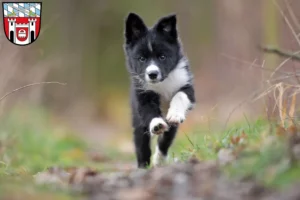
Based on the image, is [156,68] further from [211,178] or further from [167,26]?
[211,178]

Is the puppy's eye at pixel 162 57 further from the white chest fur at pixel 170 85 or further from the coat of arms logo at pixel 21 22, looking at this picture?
the coat of arms logo at pixel 21 22

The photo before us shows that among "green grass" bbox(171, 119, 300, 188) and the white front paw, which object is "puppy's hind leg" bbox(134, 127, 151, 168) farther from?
"green grass" bbox(171, 119, 300, 188)

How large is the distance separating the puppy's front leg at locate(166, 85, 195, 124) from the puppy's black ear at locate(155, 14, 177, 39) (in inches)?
25.4

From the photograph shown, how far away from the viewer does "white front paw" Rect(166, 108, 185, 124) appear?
24.2 ft

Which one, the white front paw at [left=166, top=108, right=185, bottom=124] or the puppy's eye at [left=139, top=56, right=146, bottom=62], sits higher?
the puppy's eye at [left=139, top=56, right=146, bottom=62]

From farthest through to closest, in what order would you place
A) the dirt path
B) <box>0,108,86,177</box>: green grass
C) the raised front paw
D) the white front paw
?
<box>0,108,86,177</box>: green grass < the white front paw < the raised front paw < the dirt path

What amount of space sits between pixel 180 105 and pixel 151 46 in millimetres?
815

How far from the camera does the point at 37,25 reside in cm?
965

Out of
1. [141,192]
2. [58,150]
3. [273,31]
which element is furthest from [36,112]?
[141,192]

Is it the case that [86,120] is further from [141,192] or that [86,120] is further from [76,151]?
[141,192]

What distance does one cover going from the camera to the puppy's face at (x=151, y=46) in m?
7.87

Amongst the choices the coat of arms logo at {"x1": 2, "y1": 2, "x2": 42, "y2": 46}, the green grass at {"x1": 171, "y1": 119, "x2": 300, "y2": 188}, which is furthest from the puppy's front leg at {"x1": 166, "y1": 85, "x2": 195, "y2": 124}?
the coat of arms logo at {"x1": 2, "y1": 2, "x2": 42, "y2": 46}

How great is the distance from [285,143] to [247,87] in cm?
877

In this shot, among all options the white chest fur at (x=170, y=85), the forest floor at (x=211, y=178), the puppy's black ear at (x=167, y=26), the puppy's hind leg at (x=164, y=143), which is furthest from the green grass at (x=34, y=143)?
the forest floor at (x=211, y=178)
